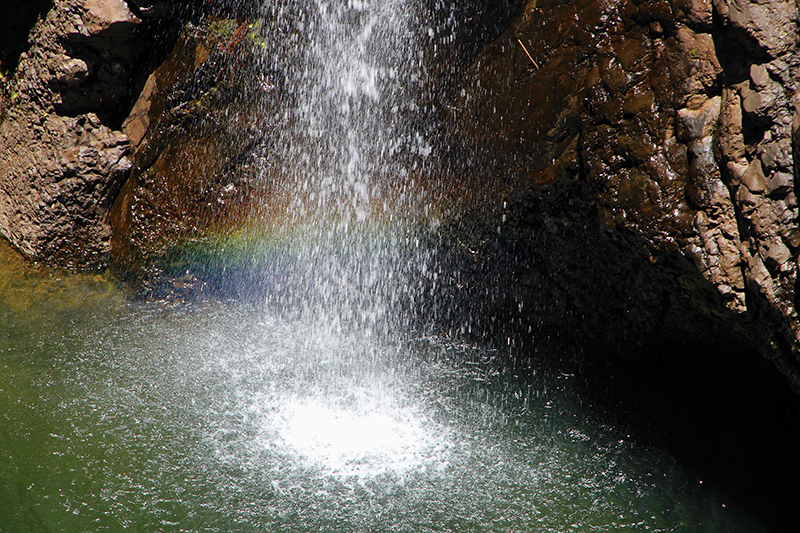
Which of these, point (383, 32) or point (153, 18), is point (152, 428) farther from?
point (383, 32)

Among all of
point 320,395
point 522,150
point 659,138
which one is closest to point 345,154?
point 522,150

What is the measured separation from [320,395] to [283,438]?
0.52 metres

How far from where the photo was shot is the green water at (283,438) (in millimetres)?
3039

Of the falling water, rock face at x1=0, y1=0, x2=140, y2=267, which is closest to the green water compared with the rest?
the falling water

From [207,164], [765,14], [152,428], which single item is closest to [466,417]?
[152,428]

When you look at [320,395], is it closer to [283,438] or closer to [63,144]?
[283,438]

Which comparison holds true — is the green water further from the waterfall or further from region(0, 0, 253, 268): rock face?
the waterfall

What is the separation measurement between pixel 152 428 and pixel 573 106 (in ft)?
13.2

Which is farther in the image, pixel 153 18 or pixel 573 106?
pixel 153 18

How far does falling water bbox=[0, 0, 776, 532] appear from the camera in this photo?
3094 millimetres

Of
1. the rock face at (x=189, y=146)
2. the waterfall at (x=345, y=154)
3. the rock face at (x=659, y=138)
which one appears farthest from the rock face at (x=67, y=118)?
the rock face at (x=659, y=138)

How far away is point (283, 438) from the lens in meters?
3.53

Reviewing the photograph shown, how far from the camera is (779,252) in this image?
3037 mm

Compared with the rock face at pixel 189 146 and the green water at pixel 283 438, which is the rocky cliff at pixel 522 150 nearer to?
the rock face at pixel 189 146
